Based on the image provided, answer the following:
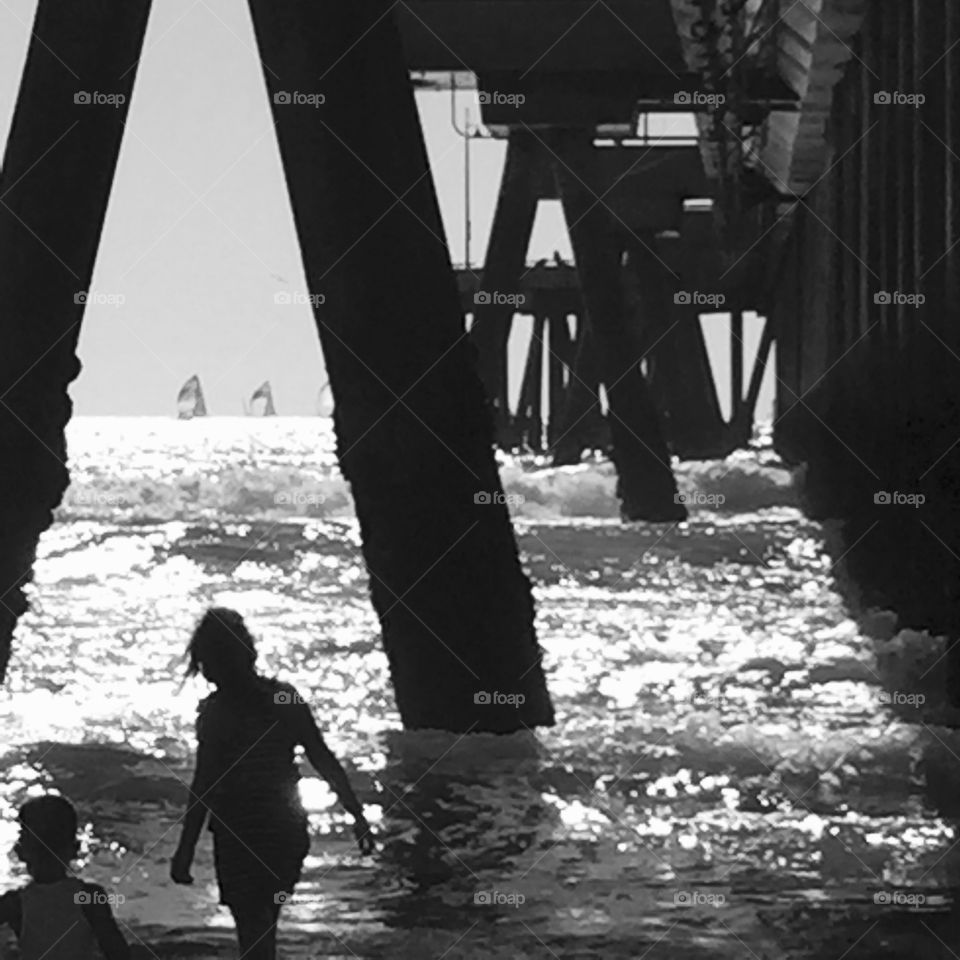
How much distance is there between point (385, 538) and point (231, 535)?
22994mm

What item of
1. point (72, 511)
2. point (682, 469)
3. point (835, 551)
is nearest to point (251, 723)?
point (835, 551)

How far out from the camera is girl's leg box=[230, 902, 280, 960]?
5965 mm

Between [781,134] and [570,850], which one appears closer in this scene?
[570,850]

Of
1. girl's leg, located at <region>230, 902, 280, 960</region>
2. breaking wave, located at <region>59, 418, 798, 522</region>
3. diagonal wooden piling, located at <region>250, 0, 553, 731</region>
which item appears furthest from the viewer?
breaking wave, located at <region>59, 418, 798, 522</region>

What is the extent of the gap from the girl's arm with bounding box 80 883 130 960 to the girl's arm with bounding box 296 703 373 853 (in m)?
1.13

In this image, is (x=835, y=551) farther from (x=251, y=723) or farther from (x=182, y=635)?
(x=251, y=723)

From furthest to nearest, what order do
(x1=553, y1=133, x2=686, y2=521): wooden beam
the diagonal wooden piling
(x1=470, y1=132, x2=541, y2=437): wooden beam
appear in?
1. (x1=470, y1=132, x2=541, y2=437): wooden beam
2. (x1=553, y1=133, x2=686, y2=521): wooden beam
3. the diagonal wooden piling

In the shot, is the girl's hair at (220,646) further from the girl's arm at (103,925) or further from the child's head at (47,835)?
the girl's arm at (103,925)

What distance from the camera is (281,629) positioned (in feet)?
59.9

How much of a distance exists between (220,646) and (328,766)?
0.51 m

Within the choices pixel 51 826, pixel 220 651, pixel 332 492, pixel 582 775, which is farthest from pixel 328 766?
pixel 332 492

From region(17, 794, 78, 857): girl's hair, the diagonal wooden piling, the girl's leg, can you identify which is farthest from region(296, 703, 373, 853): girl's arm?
the diagonal wooden piling

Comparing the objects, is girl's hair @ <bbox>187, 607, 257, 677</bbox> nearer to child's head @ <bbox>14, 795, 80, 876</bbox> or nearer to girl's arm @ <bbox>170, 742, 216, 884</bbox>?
girl's arm @ <bbox>170, 742, 216, 884</bbox>

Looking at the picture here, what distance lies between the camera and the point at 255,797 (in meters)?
6.00
